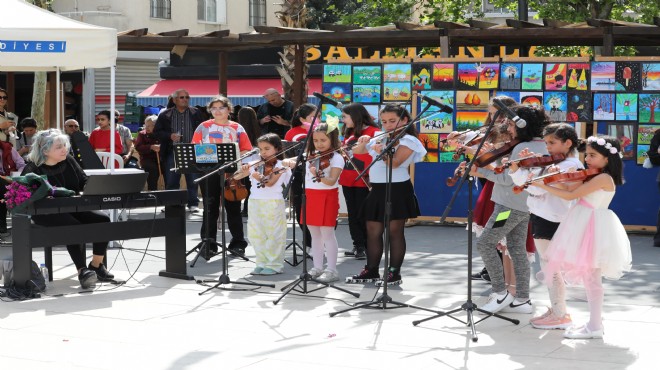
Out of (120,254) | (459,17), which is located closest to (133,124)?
(459,17)

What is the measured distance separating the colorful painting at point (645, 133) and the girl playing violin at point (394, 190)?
4.75 metres

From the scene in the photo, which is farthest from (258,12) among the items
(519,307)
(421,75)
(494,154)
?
(494,154)

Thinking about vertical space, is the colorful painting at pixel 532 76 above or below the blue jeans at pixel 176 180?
above

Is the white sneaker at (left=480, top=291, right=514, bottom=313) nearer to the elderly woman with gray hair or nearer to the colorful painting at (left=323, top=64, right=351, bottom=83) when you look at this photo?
the elderly woman with gray hair

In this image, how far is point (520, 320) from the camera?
8164 mm

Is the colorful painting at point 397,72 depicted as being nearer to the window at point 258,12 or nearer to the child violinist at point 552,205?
the child violinist at point 552,205

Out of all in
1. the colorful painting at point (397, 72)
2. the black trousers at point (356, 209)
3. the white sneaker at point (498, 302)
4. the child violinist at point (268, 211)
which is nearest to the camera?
the white sneaker at point (498, 302)

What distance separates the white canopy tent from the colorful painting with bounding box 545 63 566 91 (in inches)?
212

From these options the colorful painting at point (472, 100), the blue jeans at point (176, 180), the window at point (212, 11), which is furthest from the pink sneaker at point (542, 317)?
the window at point (212, 11)

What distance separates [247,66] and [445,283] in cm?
1944

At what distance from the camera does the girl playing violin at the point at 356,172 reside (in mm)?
10125

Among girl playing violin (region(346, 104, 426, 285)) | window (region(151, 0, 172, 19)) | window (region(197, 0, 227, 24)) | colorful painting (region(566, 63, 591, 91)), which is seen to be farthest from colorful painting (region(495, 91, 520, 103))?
window (region(197, 0, 227, 24))

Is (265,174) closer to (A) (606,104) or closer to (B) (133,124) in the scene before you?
(A) (606,104)

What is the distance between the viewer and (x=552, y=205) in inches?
308
